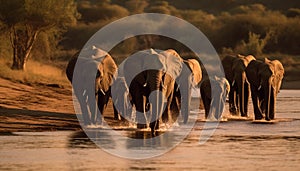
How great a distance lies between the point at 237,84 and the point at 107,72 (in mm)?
6807

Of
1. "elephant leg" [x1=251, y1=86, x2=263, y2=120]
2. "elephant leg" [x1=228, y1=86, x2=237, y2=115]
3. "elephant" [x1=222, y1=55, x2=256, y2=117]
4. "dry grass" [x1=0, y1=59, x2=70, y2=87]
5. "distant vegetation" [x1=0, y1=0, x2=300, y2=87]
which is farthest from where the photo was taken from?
"distant vegetation" [x1=0, y1=0, x2=300, y2=87]

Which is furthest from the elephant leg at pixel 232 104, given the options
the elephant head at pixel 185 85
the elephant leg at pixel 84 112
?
the elephant leg at pixel 84 112

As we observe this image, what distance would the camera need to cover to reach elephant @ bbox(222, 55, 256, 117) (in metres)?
32.4

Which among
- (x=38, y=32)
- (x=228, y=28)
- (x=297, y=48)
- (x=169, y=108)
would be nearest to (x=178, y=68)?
(x=169, y=108)

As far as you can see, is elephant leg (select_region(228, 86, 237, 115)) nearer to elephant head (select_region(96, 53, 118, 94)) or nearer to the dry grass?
elephant head (select_region(96, 53, 118, 94))

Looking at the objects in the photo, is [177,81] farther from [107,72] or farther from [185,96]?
[107,72]

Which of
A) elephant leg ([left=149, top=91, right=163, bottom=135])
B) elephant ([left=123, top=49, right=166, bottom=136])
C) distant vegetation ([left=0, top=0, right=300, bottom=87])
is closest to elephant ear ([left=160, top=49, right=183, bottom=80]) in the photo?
elephant ([left=123, top=49, right=166, bottom=136])

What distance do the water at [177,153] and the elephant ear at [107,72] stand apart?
2.27m

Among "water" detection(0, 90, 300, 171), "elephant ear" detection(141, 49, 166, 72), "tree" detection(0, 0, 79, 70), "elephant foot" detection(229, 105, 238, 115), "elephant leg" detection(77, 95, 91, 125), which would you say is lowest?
"elephant foot" detection(229, 105, 238, 115)

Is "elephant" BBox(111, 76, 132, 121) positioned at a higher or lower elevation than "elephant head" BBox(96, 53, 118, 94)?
lower

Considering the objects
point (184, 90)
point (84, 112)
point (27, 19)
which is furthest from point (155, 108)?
point (27, 19)

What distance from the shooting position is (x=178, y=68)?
27.6 meters

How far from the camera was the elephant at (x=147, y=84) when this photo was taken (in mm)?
24438

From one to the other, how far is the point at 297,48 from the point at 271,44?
64.5 inches
